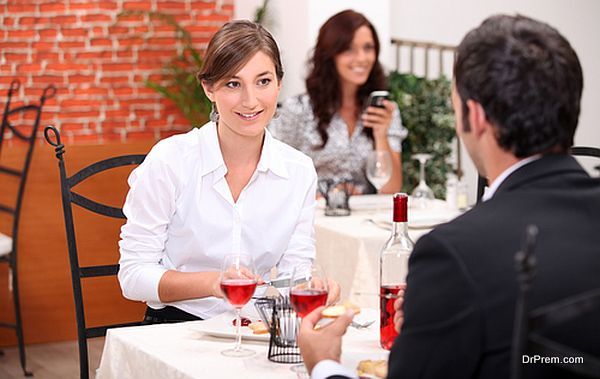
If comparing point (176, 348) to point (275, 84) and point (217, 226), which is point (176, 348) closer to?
point (217, 226)

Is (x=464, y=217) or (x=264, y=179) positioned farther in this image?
(x=264, y=179)

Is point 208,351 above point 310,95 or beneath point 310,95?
beneath

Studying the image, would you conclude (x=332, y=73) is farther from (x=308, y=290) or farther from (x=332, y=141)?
(x=308, y=290)

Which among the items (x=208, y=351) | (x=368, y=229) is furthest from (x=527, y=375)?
(x=368, y=229)

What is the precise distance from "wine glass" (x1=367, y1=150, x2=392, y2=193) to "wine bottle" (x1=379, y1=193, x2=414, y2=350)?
1.95 m

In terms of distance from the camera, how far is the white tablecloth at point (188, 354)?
1.82 m

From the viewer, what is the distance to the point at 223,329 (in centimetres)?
205

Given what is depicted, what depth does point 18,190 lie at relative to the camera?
4.94 m

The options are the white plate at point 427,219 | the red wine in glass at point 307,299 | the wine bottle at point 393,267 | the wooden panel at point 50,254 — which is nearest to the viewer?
the red wine in glass at point 307,299

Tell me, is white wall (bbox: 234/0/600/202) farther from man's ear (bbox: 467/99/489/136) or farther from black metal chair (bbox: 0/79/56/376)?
man's ear (bbox: 467/99/489/136)

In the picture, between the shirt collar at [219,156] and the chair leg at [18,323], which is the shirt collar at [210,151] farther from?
A: the chair leg at [18,323]

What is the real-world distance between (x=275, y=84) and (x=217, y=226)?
0.39 metres

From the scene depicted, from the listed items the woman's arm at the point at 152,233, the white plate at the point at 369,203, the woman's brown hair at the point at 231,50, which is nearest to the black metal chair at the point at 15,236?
the white plate at the point at 369,203

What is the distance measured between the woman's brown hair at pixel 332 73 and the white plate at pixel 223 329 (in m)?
2.66
